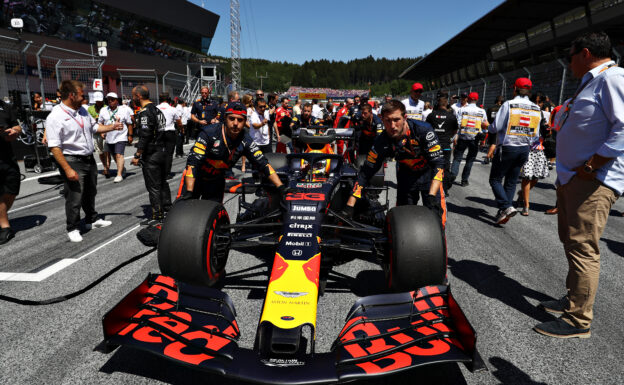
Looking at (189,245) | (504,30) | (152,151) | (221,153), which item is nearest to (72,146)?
(152,151)

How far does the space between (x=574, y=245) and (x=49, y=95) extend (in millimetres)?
14790

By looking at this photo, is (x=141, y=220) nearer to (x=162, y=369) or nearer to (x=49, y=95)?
(x=162, y=369)

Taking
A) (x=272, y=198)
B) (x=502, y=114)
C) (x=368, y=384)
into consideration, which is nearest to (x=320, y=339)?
(x=368, y=384)

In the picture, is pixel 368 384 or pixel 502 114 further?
pixel 502 114

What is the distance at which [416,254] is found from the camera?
2.72m

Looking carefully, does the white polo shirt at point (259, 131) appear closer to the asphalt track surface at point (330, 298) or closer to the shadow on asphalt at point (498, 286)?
the asphalt track surface at point (330, 298)

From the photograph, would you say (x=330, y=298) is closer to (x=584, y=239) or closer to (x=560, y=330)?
(x=560, y=330)

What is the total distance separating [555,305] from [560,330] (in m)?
0.39

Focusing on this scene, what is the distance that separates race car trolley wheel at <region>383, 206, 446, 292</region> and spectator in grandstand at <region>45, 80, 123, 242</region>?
12.6 ft

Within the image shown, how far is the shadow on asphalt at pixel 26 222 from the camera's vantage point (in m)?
5.14

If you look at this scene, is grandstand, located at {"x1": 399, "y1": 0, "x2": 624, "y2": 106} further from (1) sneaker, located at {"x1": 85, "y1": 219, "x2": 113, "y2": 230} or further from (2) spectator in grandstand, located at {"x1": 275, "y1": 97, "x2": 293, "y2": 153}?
(1) sneaker, located at {"x1": 85, "y1": 219, "x2": 113, "y2": 230}

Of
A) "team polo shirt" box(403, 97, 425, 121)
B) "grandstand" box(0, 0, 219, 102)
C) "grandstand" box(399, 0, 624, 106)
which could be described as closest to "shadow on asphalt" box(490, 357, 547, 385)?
"team polo shirt" box(403, 97, 425, 121)

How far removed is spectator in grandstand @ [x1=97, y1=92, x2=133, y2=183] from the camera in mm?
8164

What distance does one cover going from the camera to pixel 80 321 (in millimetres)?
2805
